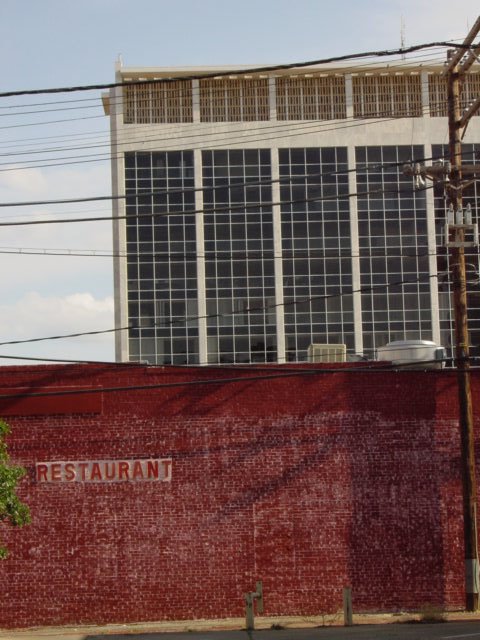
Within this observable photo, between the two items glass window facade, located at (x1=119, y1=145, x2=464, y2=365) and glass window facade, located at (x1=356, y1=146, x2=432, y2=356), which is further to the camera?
glass window facade, located at (x1=356, y1=146, x2=432, y2=356)

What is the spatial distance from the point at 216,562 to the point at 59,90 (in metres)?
12.6

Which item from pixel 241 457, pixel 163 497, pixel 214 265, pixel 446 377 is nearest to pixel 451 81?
pixel 446 377

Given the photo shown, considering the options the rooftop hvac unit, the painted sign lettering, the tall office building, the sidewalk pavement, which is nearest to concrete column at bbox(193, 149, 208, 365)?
the tall office building

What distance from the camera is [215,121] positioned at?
77500 millimetres

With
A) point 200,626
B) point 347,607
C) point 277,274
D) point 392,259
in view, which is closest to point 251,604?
point 200,626

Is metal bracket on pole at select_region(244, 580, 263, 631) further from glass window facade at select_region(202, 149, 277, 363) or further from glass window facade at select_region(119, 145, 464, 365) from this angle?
glass window facade at select_region(202, 149, 277, 363)

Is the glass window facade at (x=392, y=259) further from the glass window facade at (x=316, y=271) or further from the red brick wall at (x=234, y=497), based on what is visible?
the red brick wall at (x=234, y=497)

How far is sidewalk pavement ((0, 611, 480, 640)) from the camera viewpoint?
24344 mm

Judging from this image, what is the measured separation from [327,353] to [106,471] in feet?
25.8

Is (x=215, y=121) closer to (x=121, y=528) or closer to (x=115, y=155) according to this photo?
(x=115, y=155)

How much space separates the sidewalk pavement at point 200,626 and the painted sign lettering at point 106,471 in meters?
3.38

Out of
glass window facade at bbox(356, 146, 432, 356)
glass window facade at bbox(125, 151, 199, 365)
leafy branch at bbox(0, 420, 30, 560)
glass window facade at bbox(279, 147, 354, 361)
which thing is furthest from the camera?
glass window facade at bbox(356, 146, 432, 356)

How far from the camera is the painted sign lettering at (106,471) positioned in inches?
1027

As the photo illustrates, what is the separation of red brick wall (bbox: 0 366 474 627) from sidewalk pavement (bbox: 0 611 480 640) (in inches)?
11.4
